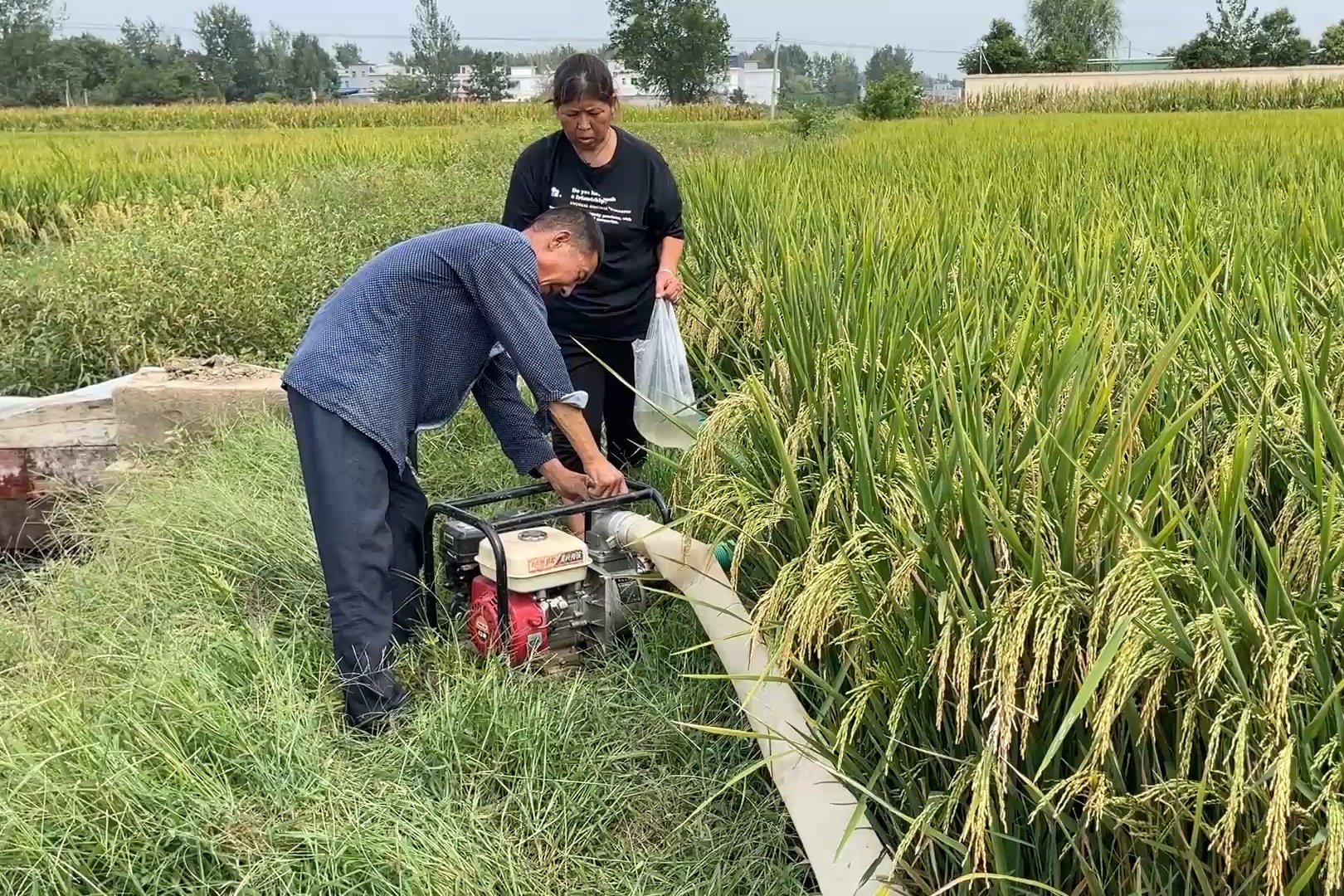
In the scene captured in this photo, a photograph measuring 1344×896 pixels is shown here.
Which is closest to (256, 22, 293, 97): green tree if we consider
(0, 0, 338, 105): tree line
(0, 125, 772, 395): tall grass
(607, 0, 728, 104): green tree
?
(0, 0, 338, 105): tree line

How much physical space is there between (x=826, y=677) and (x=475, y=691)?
79 cm

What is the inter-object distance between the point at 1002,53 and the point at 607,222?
160 feet

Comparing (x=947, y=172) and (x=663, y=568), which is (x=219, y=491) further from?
(x=947, y=172)

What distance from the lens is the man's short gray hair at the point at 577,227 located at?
2.60 meters

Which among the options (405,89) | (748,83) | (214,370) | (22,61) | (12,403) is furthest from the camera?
(748,83)

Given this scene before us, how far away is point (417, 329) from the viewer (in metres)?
2.59

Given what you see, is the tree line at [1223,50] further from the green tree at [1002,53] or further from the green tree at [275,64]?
the green tree at [275,64]

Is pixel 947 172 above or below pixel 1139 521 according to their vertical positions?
above

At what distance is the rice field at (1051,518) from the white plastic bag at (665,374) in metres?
0.29

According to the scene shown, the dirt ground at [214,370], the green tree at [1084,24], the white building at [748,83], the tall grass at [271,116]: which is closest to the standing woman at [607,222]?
the dirt ground at [214,370]

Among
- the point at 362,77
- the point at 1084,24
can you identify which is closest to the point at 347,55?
the point at 362,77

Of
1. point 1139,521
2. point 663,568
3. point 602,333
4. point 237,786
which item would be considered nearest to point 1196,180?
point 602,333

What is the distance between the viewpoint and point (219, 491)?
140 inches

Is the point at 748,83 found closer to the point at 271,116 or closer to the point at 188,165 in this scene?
the point at 271,116
